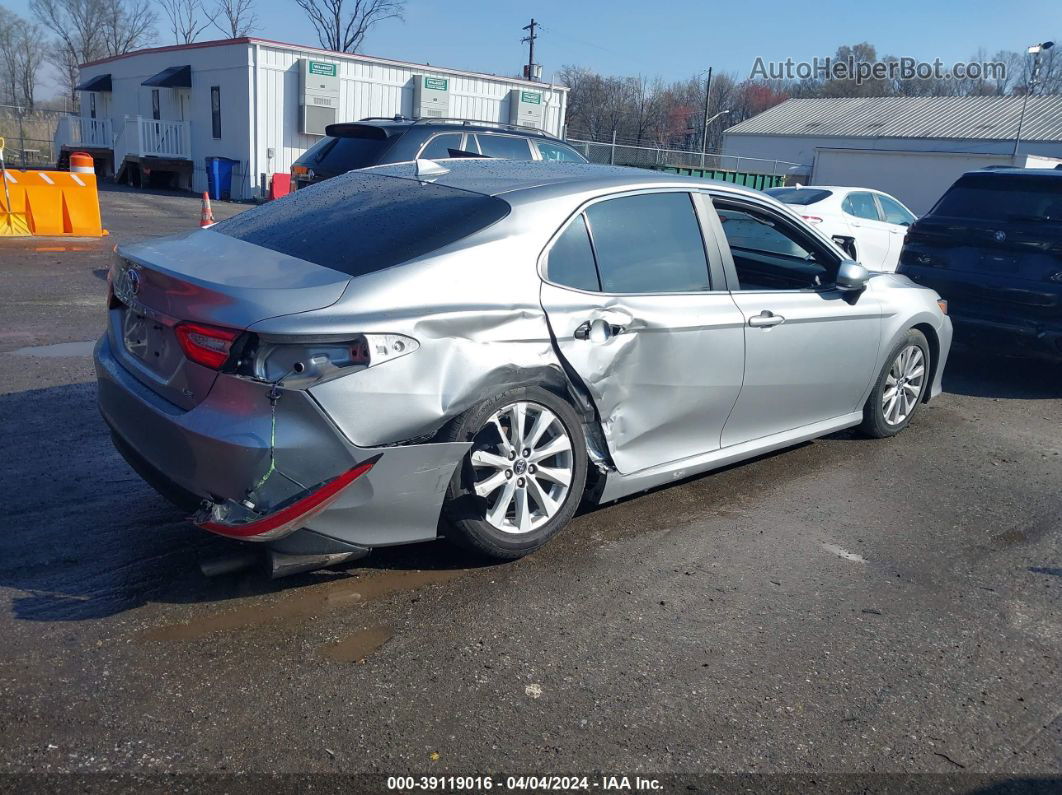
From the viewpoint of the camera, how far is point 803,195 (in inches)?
525

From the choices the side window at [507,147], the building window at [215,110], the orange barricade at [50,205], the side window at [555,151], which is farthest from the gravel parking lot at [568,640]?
the building window at [215,110]

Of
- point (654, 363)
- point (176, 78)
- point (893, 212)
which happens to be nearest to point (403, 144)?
point (654, 363)

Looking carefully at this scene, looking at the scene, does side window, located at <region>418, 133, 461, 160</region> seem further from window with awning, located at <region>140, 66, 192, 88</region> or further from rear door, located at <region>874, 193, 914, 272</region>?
window with awning, located at <region>140, 66, 192, 88</region>

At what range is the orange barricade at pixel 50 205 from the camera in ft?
43.7

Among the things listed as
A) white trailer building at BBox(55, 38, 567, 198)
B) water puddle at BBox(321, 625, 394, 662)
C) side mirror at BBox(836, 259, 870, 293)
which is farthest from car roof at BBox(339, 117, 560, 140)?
white trailer building at BBox(55, 38, 567, 198)

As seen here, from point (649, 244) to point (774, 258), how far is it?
1.42 meters

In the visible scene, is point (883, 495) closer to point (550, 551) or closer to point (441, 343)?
point (550, 551)

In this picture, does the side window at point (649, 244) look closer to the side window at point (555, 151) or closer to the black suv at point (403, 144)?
the black suv at point (403, 144)

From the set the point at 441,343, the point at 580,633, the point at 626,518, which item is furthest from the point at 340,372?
the point at 626,518

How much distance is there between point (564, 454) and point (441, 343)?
2.60ft

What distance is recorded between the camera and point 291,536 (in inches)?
128

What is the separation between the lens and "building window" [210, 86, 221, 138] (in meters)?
27.2

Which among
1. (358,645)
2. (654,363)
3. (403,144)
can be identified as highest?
(403,144)

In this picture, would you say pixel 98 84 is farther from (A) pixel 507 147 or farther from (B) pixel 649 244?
(B) pixel 649 244
